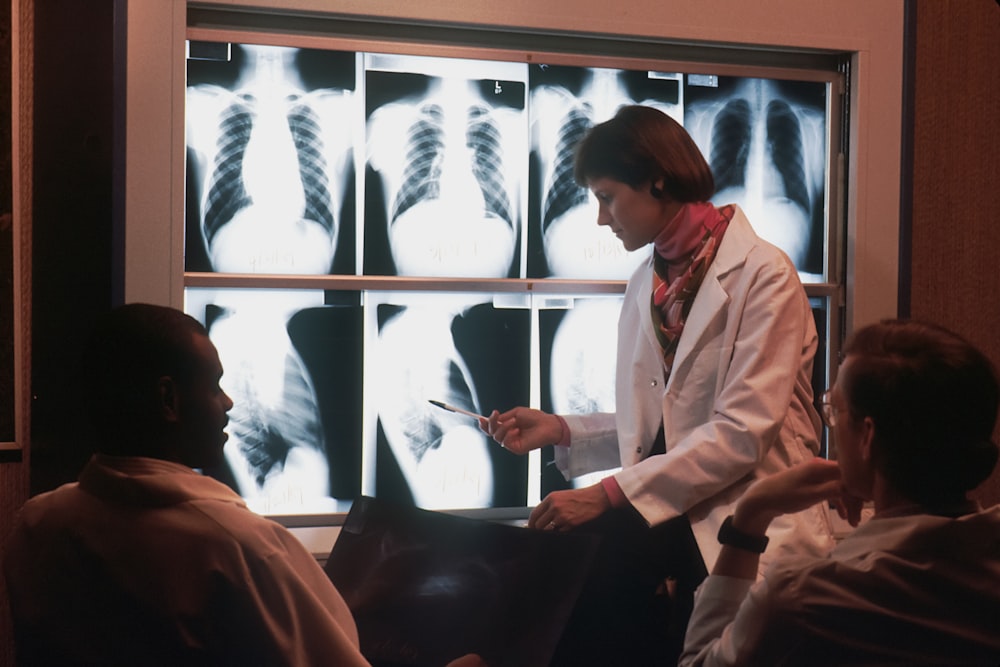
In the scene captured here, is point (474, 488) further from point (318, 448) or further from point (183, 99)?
point (183, 99)

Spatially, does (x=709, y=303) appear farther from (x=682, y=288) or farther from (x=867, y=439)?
(x=867, y=439)

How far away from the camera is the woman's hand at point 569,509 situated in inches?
76.1

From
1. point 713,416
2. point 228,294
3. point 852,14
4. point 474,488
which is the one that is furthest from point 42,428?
point 852,14

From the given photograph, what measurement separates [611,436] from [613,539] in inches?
15.1

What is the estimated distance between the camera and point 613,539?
197cm

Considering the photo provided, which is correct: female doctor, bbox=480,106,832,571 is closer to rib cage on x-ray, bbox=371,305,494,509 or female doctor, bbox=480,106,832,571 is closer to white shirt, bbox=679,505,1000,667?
rib cage on x-ray, bbox=371,305,494,509

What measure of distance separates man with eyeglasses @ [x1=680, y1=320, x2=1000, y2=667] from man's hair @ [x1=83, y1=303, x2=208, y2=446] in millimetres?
753

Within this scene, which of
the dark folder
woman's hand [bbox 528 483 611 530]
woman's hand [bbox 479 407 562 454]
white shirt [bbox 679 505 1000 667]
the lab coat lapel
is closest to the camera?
white shirt [bbox 679 505 1000 667]

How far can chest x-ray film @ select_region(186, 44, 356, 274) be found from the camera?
2.26 m

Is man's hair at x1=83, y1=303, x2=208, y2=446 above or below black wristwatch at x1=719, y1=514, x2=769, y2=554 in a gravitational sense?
above

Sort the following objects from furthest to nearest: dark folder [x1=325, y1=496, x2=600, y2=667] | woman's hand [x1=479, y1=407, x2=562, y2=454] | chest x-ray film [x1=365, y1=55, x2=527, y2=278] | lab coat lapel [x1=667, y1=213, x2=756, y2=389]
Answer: chest x-ray film [x1=365, y1=55, x2=527, y2=278], woman's hand [x1=479, y1=407, x2=562, y2=454], lab coat lapel [x1=667, y1=213, x2=756, y2=389], dark folder [x1=325, y1=496, x2=600, y2=667]

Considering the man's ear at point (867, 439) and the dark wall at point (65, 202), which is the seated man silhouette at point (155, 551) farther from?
the dark wall at point (65, 202)

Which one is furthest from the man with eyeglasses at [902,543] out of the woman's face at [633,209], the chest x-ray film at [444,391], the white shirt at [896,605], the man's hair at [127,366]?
the chest x-ray film at [444,391]

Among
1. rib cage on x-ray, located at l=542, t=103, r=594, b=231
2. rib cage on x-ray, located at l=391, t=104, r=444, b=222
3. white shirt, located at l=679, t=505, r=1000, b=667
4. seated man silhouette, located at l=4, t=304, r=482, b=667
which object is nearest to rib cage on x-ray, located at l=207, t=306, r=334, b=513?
rib cage on x-ray, located at l=391, t=104, r=444, b=222
